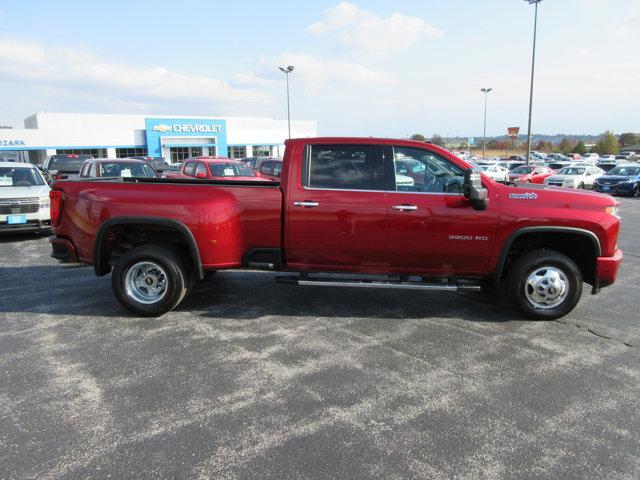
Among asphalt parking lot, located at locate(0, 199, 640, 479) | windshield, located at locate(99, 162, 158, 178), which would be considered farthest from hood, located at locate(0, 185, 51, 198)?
asphalt parking lot, located at locate(0, 199, 640, 479)

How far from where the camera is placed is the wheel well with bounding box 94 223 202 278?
5.23 m

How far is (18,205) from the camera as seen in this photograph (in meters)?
9.84

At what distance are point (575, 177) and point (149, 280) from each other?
83.8 feet

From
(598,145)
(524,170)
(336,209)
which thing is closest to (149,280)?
(336,209)

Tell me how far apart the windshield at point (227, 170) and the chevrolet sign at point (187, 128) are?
1891 inches

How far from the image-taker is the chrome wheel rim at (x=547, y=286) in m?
5.21

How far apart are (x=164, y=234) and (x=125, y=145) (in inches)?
2248

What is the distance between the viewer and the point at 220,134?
62594 millimetres

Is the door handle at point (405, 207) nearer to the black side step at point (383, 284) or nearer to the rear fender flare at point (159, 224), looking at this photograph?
the black side step at point (383, 284)

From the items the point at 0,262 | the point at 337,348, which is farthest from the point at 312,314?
the point at 0,262

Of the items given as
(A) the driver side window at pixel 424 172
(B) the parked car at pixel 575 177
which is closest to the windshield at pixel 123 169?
(A) the driver side window at pixel 424 172

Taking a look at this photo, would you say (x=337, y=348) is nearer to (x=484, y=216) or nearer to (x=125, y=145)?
(x=484, y=216)

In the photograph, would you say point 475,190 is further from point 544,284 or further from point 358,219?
point 544,284

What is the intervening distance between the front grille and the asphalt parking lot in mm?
4669
